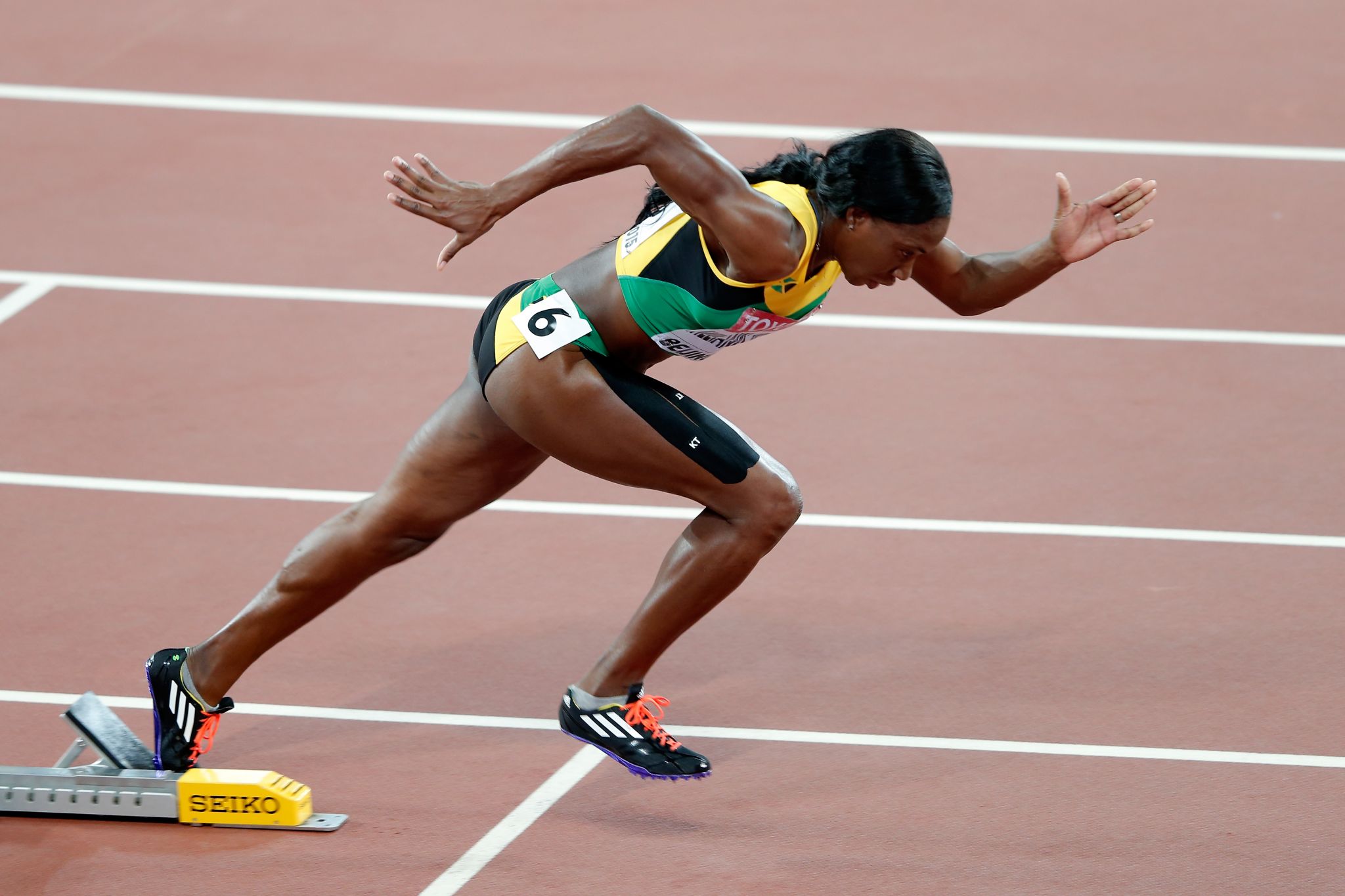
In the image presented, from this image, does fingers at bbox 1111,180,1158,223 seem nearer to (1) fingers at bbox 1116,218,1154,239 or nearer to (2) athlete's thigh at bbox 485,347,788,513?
(1) fingers at bbox 1116,218,1154,239

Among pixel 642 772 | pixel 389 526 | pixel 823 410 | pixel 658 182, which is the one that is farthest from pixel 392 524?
pixel 823 410

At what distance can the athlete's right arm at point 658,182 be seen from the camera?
12.5 ft

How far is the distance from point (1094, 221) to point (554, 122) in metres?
5.72

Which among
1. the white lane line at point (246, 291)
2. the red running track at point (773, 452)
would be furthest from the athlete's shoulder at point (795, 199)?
the white lane line at point (246, 291)

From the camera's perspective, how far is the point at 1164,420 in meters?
6.86

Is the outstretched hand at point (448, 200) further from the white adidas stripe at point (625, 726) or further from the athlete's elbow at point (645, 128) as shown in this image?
the white adidas stripe at point (625, 726)

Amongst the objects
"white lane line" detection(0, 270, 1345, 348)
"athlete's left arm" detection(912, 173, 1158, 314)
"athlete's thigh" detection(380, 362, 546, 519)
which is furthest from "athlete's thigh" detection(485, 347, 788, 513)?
"white lane line" detection(0, 270, 1345, 348)

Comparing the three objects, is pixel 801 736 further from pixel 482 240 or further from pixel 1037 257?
pixel 482 240

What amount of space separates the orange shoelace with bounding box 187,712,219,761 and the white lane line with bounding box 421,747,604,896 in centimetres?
82

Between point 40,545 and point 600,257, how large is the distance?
8.73 feet

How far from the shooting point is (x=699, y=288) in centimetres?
408

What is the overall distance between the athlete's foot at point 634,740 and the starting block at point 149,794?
0.68 metres

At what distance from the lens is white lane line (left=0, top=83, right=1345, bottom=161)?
9438mm

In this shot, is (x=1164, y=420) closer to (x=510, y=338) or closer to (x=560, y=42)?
(x=510, y=338)
